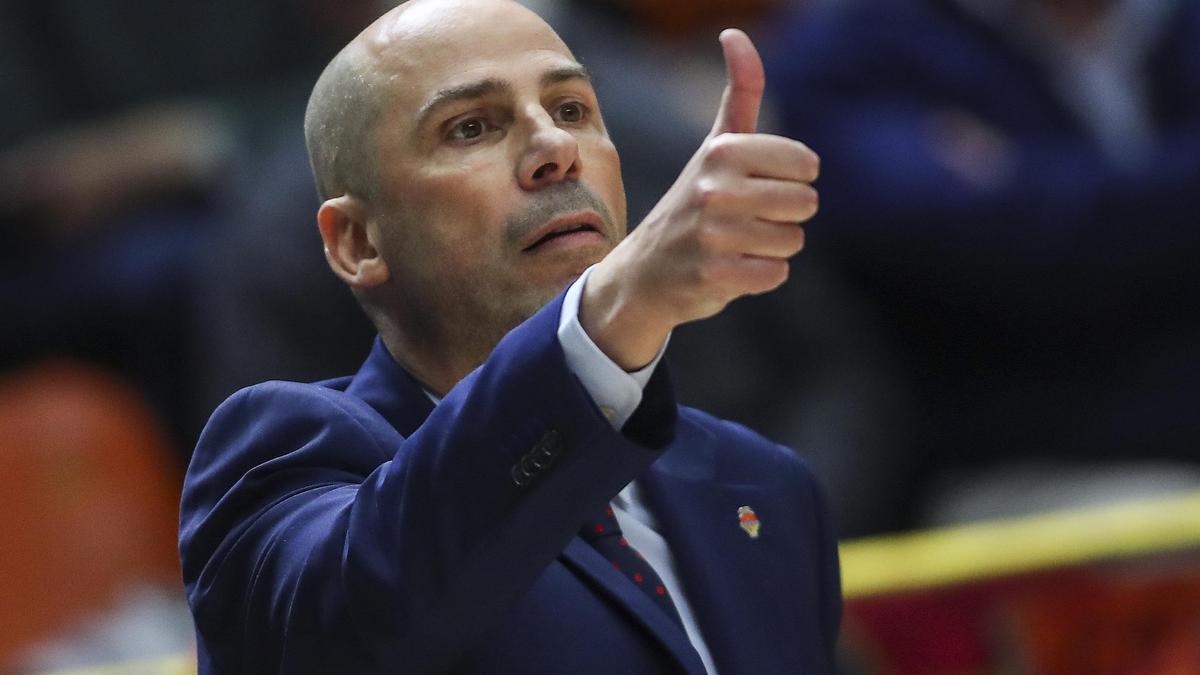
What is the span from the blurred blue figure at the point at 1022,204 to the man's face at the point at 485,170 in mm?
2701

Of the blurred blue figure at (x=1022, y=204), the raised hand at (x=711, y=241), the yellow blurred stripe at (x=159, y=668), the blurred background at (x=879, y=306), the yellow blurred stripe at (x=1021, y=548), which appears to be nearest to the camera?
the raised hand at (x=711, y=241)

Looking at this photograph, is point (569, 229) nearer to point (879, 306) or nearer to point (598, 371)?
point (598, 371)

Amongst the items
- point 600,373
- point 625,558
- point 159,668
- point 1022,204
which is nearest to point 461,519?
point 600,373

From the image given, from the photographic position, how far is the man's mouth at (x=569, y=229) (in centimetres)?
174

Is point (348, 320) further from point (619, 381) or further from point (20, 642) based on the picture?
point (619, 381)

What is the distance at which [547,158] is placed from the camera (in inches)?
68.4

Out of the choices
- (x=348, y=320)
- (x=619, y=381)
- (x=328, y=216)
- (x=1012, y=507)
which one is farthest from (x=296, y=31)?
(x=619, y=381)

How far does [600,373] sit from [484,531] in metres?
0.16

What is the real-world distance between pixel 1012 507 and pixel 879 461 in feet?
1.10

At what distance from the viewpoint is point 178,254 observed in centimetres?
475

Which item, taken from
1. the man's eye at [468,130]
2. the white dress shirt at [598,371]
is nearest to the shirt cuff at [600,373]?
the white dress shirt at [598,371]

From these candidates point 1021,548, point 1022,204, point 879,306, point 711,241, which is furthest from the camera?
point 879,306

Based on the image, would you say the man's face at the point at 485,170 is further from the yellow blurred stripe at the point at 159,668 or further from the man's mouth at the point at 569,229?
the yellow blurred stripe at the point at 159,668

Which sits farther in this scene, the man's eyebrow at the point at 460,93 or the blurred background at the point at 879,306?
the blurred background at the point at 879,306
